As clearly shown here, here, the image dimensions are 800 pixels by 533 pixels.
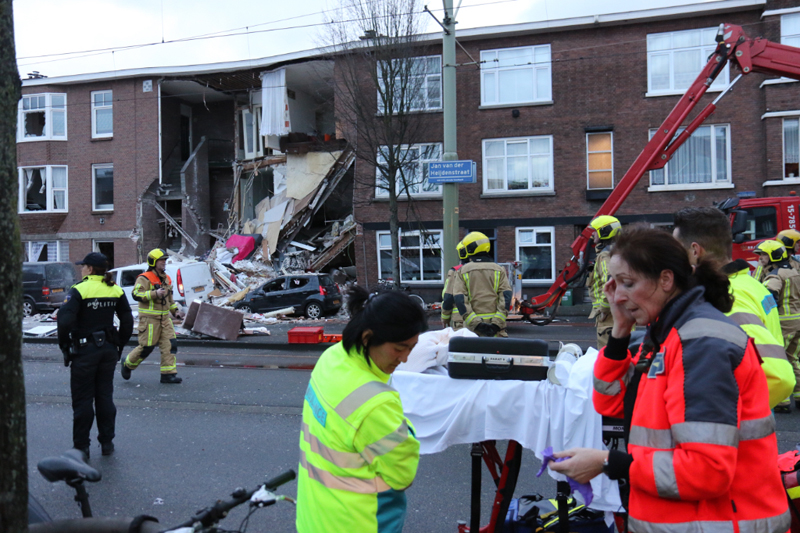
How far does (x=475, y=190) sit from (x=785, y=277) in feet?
46.6

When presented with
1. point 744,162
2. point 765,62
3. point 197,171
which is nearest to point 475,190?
point 744,162

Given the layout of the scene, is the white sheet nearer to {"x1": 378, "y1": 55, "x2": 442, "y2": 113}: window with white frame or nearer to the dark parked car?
{"x1": 378, "y1": 55, "x2": 442, "y2": 113}: window with white frame

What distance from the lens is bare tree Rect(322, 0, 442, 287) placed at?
1900cm

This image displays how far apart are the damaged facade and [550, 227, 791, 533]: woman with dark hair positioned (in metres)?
23.4

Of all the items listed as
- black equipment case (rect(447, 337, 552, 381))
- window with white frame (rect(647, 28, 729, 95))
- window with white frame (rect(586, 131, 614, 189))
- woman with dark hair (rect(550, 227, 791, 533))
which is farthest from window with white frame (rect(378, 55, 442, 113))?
woman with dark hair (rect(550, 227, 791, 533))

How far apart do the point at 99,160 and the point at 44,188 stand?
3122 mm

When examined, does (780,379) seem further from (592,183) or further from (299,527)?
(592,183)

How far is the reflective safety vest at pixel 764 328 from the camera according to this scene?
254 cm

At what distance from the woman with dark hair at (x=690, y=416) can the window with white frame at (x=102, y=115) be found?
28933 millimetres

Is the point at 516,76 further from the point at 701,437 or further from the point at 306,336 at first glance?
the point at 701,437

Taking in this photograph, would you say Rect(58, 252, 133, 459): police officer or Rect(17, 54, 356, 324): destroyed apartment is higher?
Rect(17, 54, 356, 324): destroyed apartment

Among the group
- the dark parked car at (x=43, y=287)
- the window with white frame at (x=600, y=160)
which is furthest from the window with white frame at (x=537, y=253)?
the dark parked car at (x=43, y=287)

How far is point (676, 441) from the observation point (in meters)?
1.87

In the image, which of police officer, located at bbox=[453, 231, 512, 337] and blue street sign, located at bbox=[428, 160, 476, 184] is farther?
blue street sign, located at bbox=[428, 160, 476, 184]
